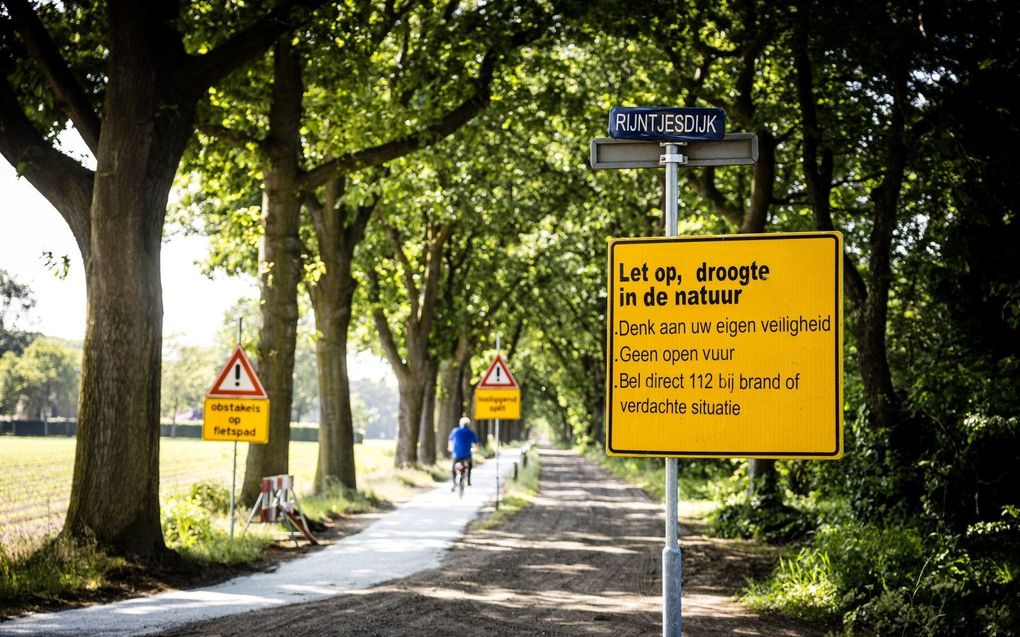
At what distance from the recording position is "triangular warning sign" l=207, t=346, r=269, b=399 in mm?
14141

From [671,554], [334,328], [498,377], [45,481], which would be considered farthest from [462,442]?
[671,554]

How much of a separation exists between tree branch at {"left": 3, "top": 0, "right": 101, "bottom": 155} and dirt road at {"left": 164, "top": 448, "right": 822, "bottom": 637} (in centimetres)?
635

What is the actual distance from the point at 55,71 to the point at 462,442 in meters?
15.9

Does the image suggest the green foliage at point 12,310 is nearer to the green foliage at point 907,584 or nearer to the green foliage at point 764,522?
the green foliage at point 764,522

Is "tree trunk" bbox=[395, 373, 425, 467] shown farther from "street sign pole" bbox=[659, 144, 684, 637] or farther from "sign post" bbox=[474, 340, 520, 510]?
"street sign pole" bbox=[659, 144, 684, 637]

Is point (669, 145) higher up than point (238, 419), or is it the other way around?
point (669, 145)

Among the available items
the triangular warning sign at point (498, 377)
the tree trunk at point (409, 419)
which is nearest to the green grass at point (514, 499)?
the triangular warning sign at point (498, 377)

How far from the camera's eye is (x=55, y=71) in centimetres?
1167

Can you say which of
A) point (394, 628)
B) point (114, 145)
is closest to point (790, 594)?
point (394, 628)

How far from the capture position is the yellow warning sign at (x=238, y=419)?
14.2 m

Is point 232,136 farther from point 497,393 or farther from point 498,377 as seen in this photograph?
point 497,393

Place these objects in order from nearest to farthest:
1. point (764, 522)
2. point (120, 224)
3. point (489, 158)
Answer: point (120, 224), point (764, 522), point (489, 158)

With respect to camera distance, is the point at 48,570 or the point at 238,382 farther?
the point at 238,382

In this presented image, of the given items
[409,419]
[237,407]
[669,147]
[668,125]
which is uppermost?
[668,125]
